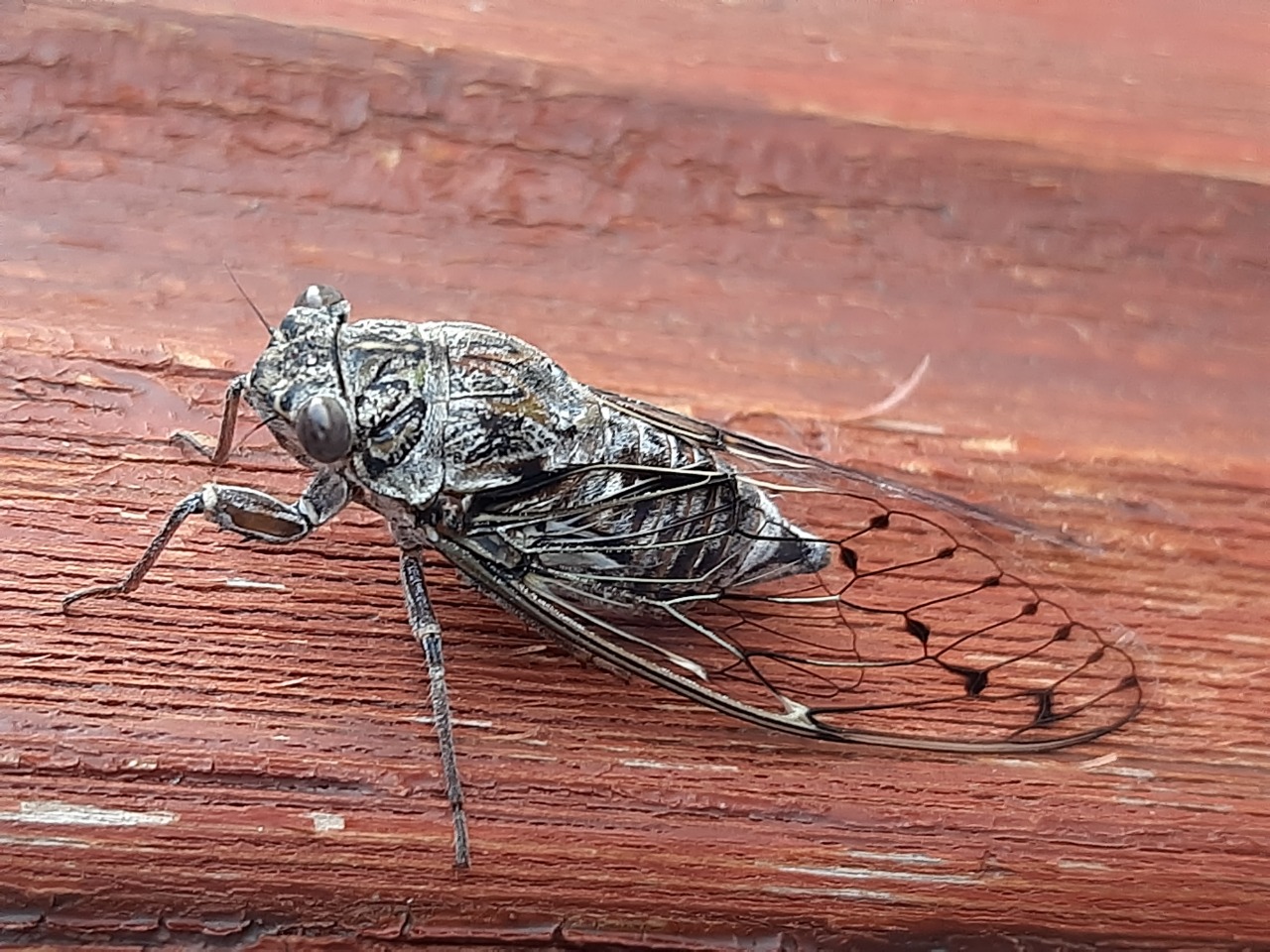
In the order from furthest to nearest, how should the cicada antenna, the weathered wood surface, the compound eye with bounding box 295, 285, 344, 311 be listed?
the cicada antenna < the compound eye with bounding box 295, 285, 344, 311 < the weathered wood surface

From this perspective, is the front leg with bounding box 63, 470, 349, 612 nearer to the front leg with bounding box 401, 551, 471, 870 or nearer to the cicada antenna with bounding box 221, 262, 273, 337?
the front leg with bounding box 401, 551, 471, 870

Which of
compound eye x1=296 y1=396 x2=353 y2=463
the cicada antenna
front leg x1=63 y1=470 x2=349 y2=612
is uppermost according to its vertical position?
the cicada antenna

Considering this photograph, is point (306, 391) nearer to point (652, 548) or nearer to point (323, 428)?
point (323, 428)

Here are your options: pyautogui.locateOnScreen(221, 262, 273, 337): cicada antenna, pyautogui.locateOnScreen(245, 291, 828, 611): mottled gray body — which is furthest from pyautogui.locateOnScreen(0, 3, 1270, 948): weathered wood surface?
pyautogui.locateOnScreen(245, 291, 828, 611): mottled gray body

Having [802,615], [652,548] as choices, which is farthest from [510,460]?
[802,615]

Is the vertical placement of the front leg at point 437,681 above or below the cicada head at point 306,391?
below

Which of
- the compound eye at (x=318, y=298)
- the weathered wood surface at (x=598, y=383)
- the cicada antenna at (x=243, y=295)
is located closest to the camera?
the weathered wood surface at (x=598, y=383)

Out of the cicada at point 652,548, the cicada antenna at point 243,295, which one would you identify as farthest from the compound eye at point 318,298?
the cicada antenna at point 243,295

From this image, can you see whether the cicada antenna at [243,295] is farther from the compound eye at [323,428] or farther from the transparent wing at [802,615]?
the transparent wing at [802,615]
